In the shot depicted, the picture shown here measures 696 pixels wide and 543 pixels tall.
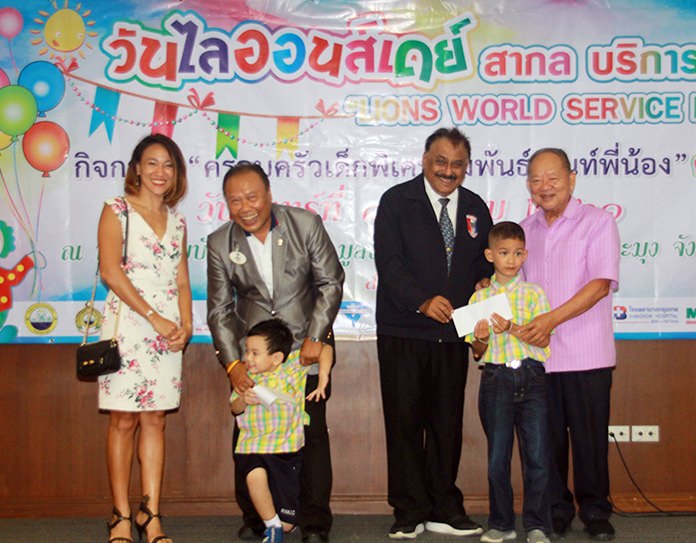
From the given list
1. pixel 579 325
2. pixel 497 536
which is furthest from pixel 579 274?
pixel 497 536

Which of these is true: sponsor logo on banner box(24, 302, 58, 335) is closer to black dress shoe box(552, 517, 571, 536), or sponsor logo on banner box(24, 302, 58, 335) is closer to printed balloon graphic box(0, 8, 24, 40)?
printed balloon graphic box(0, 8, 24, 40)

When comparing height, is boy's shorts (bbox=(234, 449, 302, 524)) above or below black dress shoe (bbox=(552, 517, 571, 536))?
above

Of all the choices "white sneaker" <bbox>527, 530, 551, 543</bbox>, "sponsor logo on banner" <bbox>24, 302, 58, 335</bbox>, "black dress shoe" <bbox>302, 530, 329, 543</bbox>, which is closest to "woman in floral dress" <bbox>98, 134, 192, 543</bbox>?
"black dress shoe" <bbox>302, 530, 329, 543</bbox>

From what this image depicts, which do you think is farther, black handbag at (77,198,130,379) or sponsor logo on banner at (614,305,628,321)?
sponsor logo on banner at (614,305,628,321)

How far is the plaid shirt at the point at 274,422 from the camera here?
356 cm

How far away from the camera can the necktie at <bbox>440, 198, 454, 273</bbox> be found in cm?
385

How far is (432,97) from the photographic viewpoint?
4.32 m

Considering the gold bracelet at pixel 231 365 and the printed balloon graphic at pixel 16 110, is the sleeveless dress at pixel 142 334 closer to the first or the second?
the gold bracelet at pixel 231 365

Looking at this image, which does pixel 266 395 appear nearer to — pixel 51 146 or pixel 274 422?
pixel 274 422

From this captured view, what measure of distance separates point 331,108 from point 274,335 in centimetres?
137

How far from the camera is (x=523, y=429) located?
368cm

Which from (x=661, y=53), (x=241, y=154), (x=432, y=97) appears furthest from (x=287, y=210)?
(x=661, y=53)

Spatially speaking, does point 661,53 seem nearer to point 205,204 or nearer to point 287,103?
point 287,103

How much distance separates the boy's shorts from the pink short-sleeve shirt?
1.24 m
